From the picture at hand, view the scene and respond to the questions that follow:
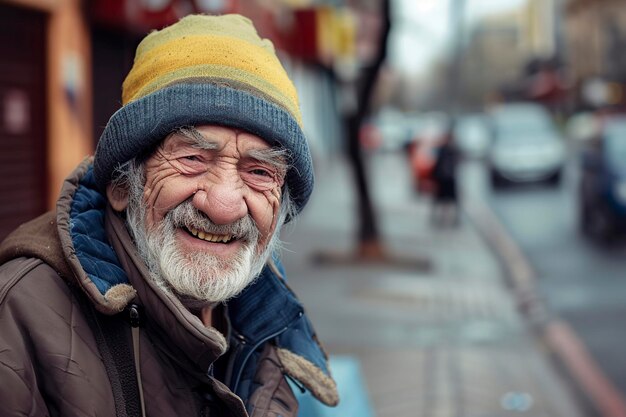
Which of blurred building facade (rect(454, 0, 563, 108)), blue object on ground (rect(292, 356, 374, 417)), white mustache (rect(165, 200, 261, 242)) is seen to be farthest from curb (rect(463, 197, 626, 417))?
blurred building facade (rect(454, 0, 563, 108))

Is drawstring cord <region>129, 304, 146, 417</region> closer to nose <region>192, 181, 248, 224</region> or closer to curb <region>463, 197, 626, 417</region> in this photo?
nose <region>192, 181, 248, 224</region>

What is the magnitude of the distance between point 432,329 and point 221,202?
7.18 meters

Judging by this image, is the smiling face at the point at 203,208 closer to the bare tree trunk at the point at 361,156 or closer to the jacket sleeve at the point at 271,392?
the jacket sleeve at the point at 271,392

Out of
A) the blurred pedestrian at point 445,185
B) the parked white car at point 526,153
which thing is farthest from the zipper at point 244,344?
the parked white car at point 526,153

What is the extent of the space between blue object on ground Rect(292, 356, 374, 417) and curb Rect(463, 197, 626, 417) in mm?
4107

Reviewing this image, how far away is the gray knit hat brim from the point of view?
1.81m

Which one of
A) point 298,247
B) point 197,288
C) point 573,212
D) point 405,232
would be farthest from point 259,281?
point 573,212

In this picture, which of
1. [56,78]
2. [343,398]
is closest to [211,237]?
[343,398]

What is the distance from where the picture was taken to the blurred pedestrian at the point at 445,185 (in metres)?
17.1

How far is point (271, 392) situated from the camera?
1992 millimetres

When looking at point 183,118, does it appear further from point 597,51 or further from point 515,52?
point 515,52

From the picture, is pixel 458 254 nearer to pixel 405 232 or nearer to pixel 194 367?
pixel 405 232

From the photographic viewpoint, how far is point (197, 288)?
189cm

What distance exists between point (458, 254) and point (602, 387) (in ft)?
23.6
